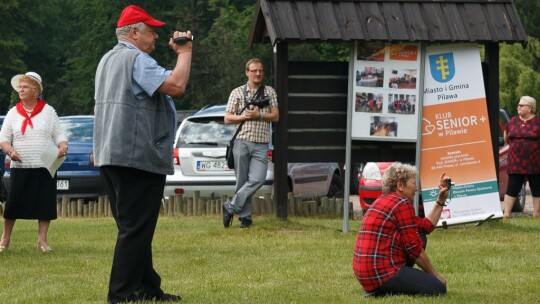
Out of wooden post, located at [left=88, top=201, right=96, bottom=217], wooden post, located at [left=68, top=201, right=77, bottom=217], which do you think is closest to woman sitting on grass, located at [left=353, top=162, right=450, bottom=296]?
wooden post, located at [left=88, top=201, right=96, bottom=217]

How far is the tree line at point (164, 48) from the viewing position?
59.1 m

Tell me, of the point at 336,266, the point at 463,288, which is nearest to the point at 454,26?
the point at 336,266

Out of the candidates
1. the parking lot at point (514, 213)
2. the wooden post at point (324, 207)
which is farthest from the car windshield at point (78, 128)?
the wooden post at point (324, 207)

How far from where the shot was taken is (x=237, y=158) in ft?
50.1

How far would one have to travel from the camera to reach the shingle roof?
1482 cm

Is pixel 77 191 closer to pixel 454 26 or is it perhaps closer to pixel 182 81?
pixel 454 26

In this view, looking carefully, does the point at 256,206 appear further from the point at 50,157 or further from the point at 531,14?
the point at 531,14

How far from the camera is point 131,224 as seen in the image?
901 centimetres

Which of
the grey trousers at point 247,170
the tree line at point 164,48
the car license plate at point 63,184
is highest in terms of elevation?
the tree line at point 164,48

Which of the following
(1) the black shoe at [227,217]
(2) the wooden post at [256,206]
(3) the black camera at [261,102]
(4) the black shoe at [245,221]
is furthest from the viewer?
(2) the wooden post at [256,206]

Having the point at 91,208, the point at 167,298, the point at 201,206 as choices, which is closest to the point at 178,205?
the point at 201,206

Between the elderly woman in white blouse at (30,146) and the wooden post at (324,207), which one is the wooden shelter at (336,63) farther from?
the wooden post at (324,207)

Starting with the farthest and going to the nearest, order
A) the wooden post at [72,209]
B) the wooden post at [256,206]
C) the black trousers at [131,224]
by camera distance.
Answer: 1. the wooden post at [72,209]
2. the wooden post at [256,206]
3. the black trousers at [131,224]

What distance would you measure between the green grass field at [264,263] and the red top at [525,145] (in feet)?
8.62
